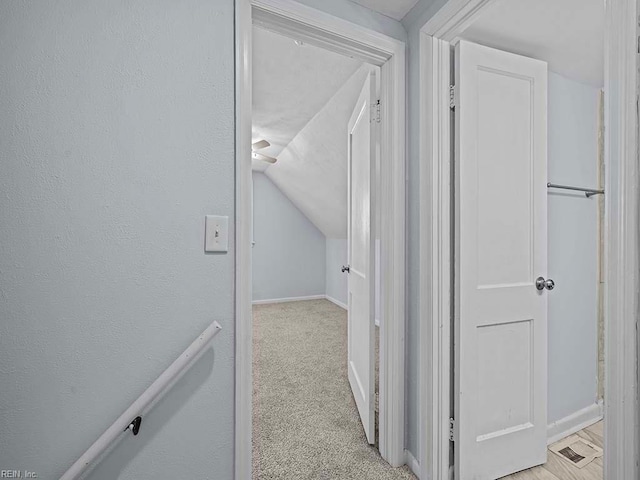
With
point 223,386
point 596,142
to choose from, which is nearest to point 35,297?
point 223,386

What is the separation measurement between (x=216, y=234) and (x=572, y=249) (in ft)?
6.55

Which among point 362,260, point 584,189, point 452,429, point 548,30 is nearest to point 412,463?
point 452,429

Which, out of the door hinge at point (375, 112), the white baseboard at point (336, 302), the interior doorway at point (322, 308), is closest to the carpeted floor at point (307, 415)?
the interior doorway at point (322, 308)

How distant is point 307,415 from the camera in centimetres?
195

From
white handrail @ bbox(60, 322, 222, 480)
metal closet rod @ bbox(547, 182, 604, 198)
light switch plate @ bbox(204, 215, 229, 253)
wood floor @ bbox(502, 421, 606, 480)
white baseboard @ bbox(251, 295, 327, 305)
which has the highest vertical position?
metal closet rod @ bbox(547, 182, 604, 198)

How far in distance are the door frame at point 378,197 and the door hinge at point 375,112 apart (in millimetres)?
58

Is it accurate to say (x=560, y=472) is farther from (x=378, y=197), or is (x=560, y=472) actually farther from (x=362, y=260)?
(x=378, y=197)

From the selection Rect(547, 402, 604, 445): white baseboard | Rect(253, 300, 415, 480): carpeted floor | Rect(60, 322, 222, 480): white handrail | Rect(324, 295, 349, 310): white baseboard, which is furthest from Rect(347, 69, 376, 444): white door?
Rect(324, 295, 349, 310): white baseboard

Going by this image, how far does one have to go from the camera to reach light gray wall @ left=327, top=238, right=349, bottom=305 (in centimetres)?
514

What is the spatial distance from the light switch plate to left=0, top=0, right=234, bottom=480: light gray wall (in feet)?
0.08

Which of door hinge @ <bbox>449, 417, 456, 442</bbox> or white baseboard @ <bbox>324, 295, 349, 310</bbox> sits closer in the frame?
door hinge @ <bbox>449, 417, 456, 442</bbox>

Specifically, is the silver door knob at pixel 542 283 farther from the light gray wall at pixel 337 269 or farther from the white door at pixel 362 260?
the light gray wall at pixel 337 269

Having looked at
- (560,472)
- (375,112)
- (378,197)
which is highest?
(375,112)

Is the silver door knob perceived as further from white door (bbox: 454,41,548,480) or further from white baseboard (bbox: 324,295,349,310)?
white baseboard (bbox: 324,295,349,310)
